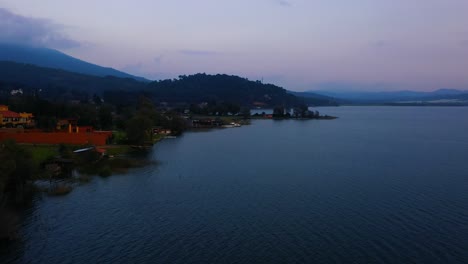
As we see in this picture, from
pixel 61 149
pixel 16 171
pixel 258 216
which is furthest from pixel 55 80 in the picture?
pixel 258 216

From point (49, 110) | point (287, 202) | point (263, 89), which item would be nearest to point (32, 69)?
point (263, 89)

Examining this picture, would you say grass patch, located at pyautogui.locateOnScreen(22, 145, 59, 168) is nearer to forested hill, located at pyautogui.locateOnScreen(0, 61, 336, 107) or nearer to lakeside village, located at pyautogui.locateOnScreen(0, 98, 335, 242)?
lakeside village, located at pyautogui.locateOnScreen(0, 98, 335, 242)

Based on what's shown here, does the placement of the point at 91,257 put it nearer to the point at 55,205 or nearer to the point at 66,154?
the point at 55,205

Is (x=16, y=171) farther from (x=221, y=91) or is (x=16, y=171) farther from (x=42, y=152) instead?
(x=221, y=91)

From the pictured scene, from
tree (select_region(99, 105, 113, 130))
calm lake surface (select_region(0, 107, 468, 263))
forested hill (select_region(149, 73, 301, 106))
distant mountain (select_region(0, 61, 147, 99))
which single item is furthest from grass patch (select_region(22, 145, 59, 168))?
distant mountain (select_region(0, 61, 147, 99))

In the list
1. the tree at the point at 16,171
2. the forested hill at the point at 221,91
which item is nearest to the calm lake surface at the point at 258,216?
the tree at the point at 16,171

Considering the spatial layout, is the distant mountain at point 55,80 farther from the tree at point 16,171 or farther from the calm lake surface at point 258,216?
the tree at point 16,171
